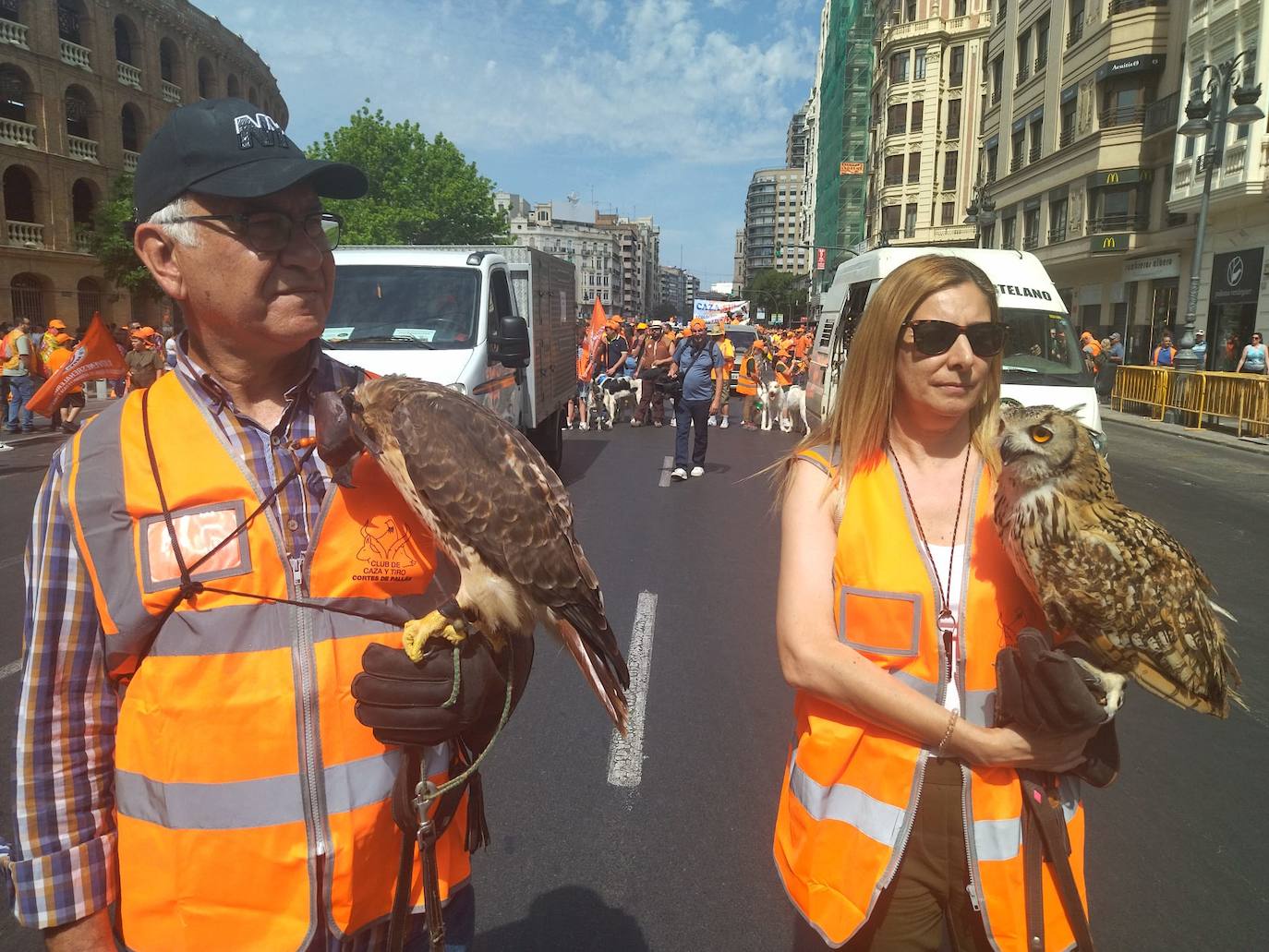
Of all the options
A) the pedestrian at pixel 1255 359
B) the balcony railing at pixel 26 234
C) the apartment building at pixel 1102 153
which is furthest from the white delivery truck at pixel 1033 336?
the balcony railing at pixel 26 234

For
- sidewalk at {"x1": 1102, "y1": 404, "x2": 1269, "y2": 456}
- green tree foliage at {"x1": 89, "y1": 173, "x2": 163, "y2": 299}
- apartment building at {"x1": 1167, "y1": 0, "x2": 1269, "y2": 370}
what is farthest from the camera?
green tree foliage at {"x1": 89, "y1": 173, "x2": 163, "y2": 299}

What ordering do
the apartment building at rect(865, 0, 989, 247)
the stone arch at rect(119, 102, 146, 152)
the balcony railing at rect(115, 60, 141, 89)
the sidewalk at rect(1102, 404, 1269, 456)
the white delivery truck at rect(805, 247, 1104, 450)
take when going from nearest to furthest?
the white delivery truck at rect(805, 247, 1104, 450) → the sidewalk at rect(1102, 404, 1269, 456) → the balcony railing at rect(115, 60, 141, 89) → the stone arch at rect(119, 102, 146, 152) → the apartment building at rect(865, 0, 989, 247)

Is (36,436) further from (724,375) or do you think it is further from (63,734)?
(63,734)

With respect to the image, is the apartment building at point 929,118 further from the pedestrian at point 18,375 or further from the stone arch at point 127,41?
the pedestrian at point 18,375

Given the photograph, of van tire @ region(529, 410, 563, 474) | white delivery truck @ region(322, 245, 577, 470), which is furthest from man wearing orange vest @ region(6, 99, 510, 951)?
van tire @ region(529, 410, 563, 474)

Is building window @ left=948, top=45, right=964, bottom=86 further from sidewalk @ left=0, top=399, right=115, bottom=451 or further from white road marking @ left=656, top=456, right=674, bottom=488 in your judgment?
sidewalk @ left=0, top=399, right=115, bottom=451

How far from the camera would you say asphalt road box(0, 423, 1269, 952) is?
2941 millimetres

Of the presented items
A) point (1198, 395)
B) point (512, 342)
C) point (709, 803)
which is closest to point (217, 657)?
point (709, 803)

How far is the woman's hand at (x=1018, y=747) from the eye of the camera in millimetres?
1735

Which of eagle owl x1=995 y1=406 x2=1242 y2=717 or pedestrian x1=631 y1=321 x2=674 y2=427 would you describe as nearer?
eagle owl x1=995 y1=406 x2=1242 y2=717

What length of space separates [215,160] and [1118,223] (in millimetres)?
35155

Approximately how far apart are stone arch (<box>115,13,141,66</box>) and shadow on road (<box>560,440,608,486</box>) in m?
36.4

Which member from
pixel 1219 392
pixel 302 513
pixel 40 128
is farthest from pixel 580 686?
pixel 40 128

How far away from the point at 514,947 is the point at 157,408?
7.33 feet
